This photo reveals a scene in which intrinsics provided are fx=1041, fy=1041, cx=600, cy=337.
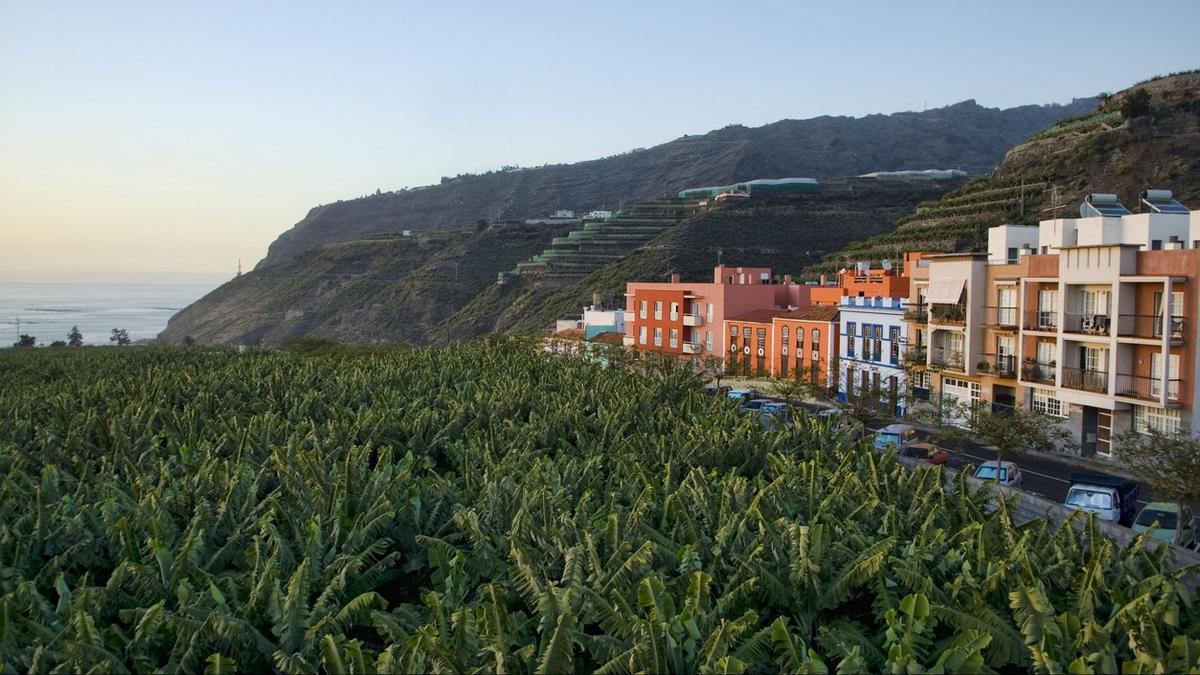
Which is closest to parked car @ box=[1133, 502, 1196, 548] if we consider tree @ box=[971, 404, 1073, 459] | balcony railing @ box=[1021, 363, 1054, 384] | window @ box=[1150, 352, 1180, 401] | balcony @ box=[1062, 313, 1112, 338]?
tree @ box=[971, 404, 1073, 459]

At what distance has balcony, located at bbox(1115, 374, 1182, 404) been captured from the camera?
1217 inches

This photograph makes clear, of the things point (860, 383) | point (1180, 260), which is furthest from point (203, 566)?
point (860, 383)

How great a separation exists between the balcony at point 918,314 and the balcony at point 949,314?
0.70 metres

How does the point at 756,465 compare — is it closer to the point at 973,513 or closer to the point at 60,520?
the point at 973,513

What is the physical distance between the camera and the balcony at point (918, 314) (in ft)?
137

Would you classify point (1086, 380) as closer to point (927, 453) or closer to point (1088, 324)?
point (1088, 324)

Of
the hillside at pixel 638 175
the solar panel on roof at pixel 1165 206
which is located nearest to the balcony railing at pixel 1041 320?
the solar panel on roof at pixel 1165 206

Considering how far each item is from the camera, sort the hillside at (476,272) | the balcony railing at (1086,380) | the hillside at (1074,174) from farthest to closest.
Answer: the hillside at (476,272) → the hillside at (1074,174) → the balcony railing at (1086,380)

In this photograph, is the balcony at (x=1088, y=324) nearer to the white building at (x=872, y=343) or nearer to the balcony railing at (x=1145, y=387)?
the balcony railing at (x=1145, y=387)

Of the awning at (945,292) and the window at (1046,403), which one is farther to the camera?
the awning at (945,292)

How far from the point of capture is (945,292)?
39906mm

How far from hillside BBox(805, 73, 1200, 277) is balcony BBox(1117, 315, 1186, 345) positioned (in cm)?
2437

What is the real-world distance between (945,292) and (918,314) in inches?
90.6

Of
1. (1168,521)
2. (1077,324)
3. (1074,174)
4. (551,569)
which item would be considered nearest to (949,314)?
(1077,324)
